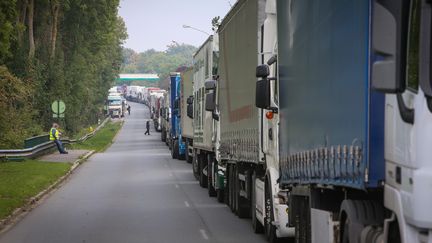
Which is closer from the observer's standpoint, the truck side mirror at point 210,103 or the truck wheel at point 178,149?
the truck side mirror at point 210,103

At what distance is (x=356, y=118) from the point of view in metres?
8.77

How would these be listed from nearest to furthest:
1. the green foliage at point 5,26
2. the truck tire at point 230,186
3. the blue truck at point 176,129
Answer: the truck tire at point 230,186, the green foliage at point 5,26, the blue truck at point 176,129

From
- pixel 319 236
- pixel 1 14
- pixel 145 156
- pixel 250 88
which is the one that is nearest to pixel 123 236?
pixel 250 88

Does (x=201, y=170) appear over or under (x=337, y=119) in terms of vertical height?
under

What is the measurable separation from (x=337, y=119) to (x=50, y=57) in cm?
5618

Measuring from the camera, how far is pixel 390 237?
321 inches

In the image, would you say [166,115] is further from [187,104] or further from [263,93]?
[263,93]

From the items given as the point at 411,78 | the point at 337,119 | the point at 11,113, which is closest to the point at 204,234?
the point at 337,119

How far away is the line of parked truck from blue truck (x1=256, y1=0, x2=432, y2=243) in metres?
0.01

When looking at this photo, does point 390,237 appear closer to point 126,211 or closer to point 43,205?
point 126,211

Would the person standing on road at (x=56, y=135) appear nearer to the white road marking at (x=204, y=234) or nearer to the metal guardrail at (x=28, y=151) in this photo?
the metal guardrail at (x=28, y=151)

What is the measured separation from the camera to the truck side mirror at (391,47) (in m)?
7.12

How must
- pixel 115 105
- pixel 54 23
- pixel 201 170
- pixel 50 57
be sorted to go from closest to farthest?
pixel 201 170, pixel 54 23, pixel 50 57, pixel 115 105

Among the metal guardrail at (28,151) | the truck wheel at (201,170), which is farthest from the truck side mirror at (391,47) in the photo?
the metal guardrail at (28,151)
